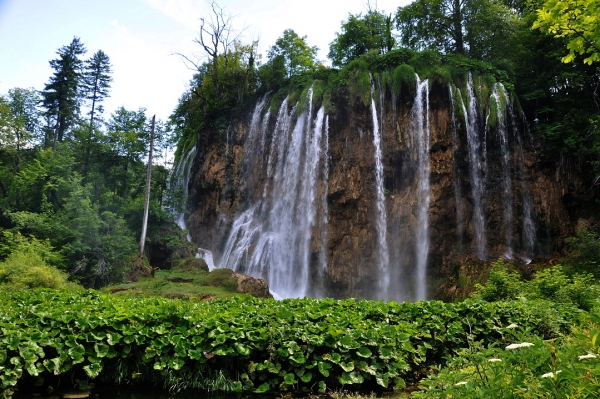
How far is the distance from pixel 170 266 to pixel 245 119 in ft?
36.2

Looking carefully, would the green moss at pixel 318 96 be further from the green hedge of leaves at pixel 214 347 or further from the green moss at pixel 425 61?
the green hedge of leaves at pixel 214 347

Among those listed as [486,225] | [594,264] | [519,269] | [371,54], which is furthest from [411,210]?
[371,54]

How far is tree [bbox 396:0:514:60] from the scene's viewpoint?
979 inches

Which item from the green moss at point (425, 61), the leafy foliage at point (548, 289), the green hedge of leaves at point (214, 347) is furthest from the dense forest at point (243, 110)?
the green hedge of leaves at point (214, 347)

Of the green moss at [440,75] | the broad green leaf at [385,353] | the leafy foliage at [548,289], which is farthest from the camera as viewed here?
the green moss at [440,75]

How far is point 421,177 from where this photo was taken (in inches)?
816

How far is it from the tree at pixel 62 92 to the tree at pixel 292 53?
66.9 ft

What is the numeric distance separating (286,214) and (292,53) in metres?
15.2

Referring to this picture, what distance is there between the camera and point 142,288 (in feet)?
56.6

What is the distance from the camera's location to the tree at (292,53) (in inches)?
1249

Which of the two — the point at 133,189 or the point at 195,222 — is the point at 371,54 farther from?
the point at 133,189

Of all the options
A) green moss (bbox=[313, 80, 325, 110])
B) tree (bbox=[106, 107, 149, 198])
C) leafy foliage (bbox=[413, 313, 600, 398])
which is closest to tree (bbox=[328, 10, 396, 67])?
green moss (bbox=[313, 80, 325, 110])

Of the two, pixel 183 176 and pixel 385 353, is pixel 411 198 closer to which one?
pixel 385 353

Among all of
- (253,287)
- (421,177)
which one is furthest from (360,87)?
(253,287)
